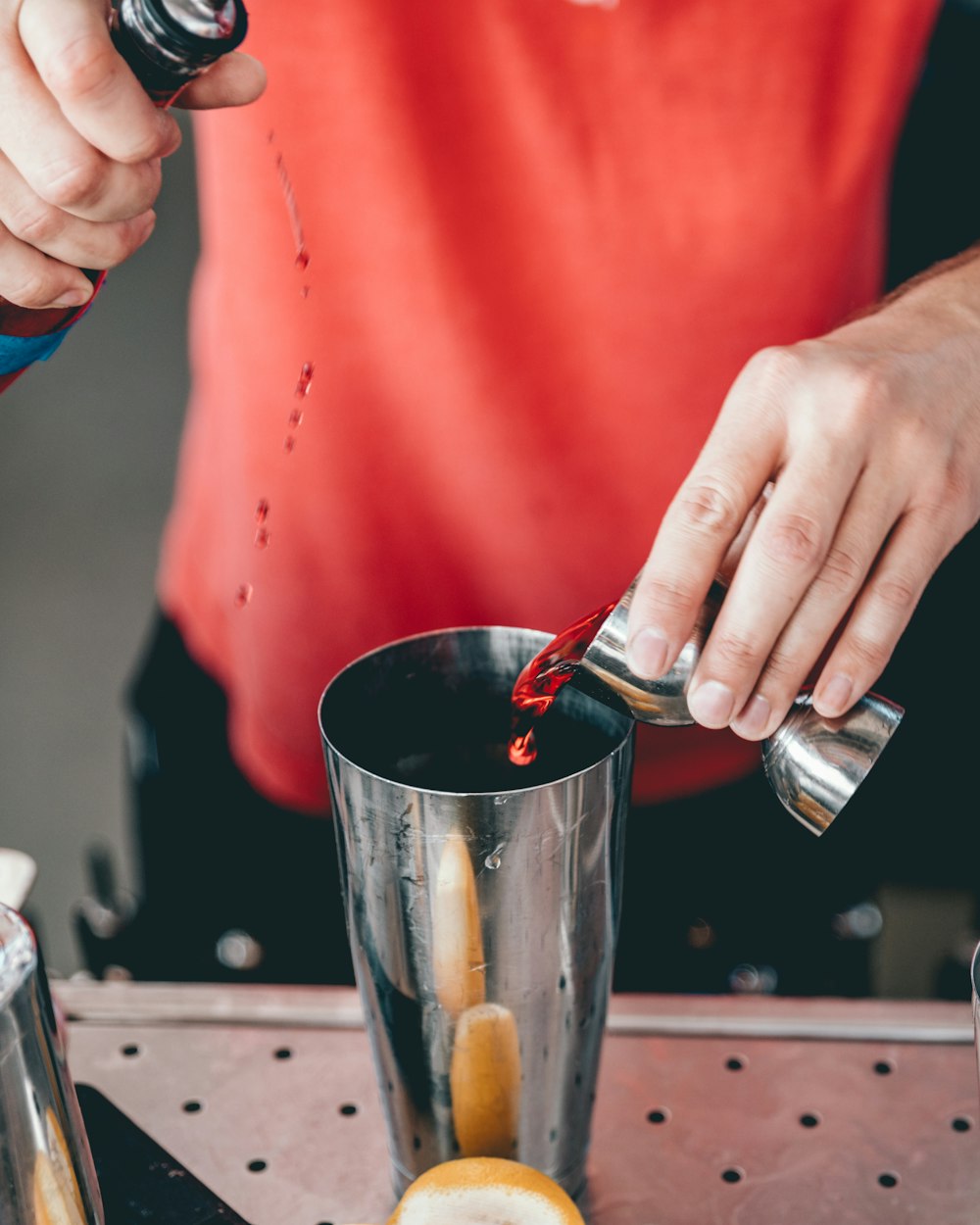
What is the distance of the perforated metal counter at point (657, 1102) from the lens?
2.55 feet

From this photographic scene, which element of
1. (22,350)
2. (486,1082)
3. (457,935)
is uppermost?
(22,350)

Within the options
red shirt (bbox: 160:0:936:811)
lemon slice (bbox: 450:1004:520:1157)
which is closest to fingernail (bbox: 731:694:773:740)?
lemon slice (bbox: 450:1004:520:1157)

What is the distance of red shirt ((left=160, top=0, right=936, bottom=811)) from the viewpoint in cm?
124

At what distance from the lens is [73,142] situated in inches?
27.4

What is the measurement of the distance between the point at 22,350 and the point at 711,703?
0.51m

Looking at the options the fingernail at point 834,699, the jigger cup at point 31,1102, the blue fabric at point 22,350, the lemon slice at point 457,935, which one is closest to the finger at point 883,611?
the fingernail at point 834,699

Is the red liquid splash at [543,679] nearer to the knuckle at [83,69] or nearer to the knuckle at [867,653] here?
the knuckle at [867,653]

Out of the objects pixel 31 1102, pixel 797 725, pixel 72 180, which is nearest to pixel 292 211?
pixel 72 180

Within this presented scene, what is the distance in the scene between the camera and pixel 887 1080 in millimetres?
865

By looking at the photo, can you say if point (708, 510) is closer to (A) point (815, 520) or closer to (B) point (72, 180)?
(A) point (815, 520)

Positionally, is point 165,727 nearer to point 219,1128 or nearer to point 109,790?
point 219,1128

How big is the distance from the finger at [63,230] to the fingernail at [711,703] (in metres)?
0.46

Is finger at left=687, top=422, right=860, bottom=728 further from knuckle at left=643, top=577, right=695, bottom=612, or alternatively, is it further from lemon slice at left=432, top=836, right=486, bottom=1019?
lemon slice at left=432, top=836, right=486, bottom=1019

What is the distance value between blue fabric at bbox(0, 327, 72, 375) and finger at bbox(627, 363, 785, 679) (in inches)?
17.4
